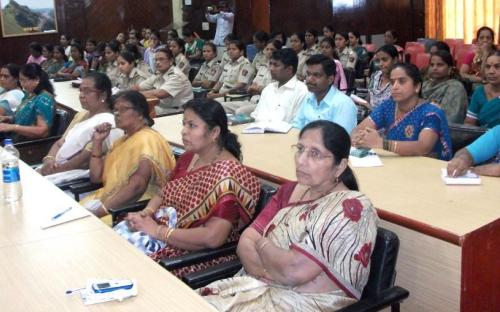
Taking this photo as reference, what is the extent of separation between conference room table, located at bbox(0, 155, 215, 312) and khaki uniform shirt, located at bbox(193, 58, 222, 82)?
17.7 feet

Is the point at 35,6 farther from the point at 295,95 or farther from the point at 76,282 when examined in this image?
the point at 76,282

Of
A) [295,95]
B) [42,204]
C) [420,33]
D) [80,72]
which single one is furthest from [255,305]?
[420,33]

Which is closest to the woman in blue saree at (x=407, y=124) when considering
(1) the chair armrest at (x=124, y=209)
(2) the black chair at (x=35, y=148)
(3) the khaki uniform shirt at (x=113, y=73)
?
(1) the chair armrest at (x=124, y=209)

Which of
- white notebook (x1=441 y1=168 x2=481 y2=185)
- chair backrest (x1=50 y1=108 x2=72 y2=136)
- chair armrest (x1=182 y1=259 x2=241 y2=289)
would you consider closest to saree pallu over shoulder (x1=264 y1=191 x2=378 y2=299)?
chair armrest (x1=182 y1=259 x2=241 y2=289)

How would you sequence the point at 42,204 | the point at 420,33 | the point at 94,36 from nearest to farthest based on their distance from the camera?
the point at 42,204
the point at 420,33
the point at 94,36

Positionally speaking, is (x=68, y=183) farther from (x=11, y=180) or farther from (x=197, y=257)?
(x=197, y=257)

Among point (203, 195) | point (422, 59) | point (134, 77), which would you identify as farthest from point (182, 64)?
point (203, 195)

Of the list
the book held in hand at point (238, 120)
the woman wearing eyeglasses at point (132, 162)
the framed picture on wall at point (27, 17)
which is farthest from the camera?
the framed picture on wall at point (27, 17)

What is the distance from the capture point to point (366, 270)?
1.79 metres

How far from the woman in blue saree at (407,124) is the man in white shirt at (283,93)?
101 cm

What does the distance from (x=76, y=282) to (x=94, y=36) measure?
11.7 m

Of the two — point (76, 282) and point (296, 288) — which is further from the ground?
point (76, 282)

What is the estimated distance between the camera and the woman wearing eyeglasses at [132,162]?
2918mm

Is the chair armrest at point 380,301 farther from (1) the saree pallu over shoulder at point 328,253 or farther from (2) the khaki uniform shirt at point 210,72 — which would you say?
(2) the khaki uniform shirt at point 210,72
